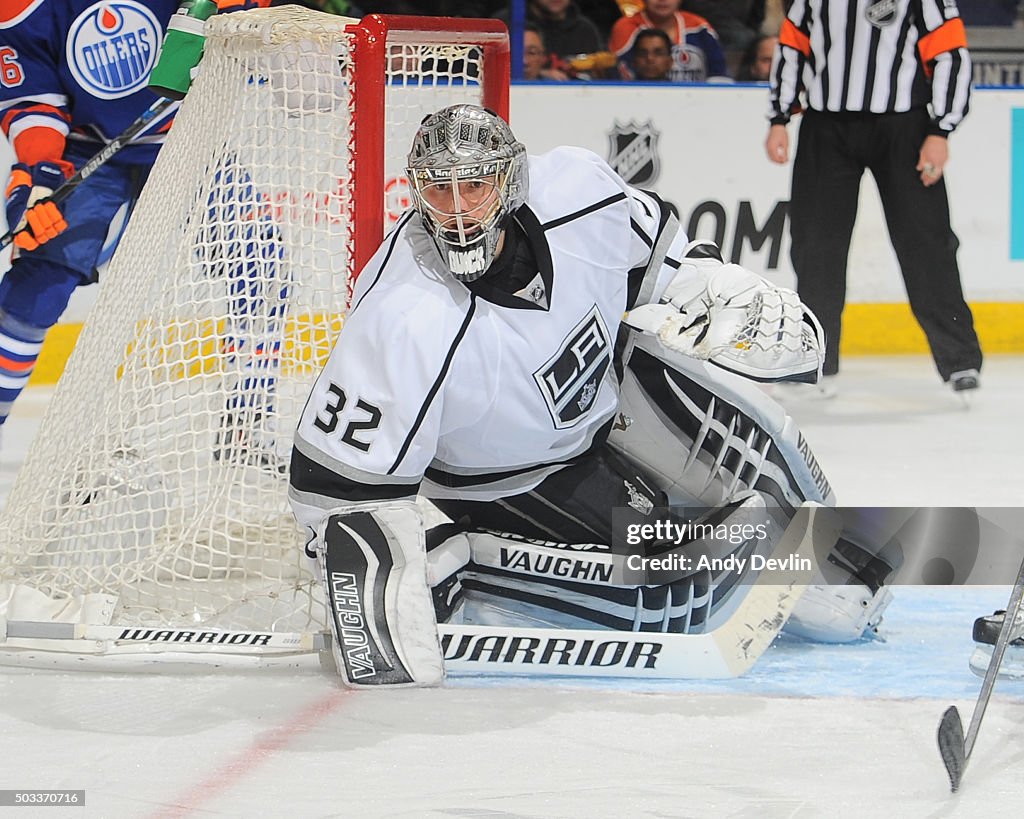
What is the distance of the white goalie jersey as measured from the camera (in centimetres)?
202

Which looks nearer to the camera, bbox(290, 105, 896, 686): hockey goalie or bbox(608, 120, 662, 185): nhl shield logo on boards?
bbox(290, 105, 896, 686): hockey goalie

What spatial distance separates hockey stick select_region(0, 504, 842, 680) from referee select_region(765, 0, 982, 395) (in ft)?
7.90

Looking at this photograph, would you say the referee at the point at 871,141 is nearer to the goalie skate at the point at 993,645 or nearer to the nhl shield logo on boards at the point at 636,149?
the nhl shield logo on boards at the point at 636,149

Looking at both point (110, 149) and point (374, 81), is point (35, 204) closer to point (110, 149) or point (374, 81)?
point (110, 149)

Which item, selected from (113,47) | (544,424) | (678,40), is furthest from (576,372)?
(678,40)

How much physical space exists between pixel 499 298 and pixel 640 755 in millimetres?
628

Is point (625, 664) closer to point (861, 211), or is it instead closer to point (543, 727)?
point (543, 727)

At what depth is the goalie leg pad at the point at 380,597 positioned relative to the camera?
6.71 ft

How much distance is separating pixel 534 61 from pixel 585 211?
3.19 m

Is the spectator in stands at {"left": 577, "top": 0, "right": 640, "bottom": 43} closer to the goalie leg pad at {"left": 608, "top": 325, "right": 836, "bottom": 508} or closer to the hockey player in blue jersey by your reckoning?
the hockey player in blue jersey

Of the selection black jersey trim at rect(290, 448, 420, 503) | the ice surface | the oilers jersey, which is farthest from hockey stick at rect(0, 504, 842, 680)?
the oilers jersey

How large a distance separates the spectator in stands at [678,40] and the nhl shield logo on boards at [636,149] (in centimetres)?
39

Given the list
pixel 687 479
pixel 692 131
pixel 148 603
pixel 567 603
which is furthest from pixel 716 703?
pixel 692 131

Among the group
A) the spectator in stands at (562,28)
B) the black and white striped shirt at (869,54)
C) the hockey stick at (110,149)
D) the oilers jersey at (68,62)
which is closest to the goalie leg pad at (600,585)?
the hockey stick at (110,149)
